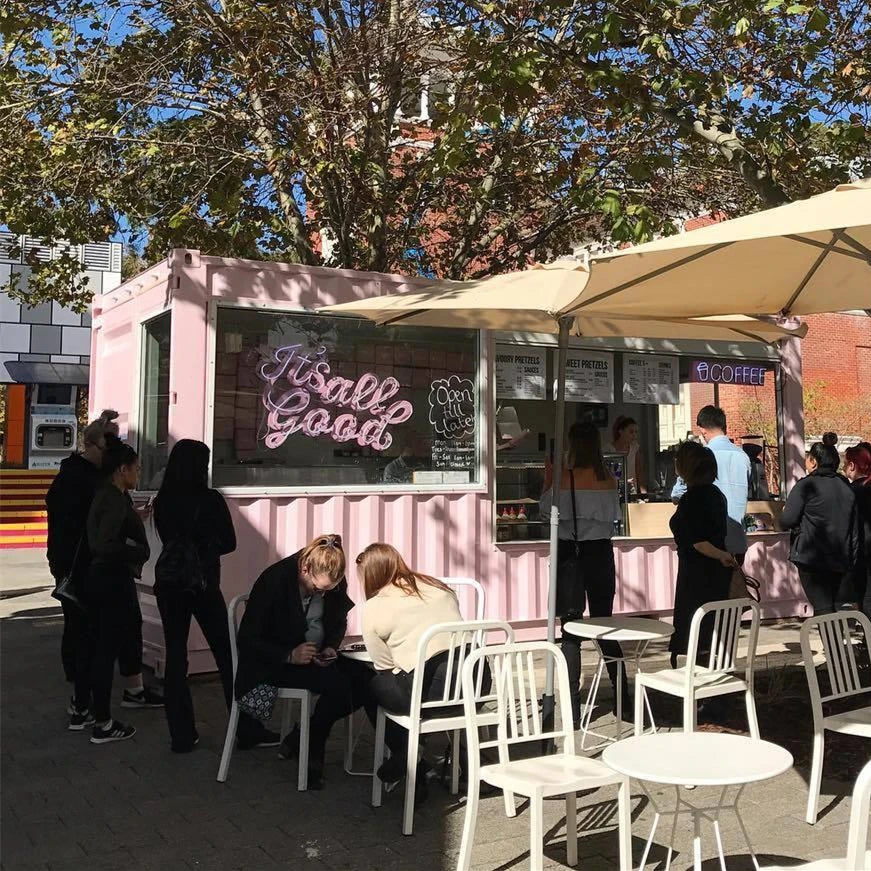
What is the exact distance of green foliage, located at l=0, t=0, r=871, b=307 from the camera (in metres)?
Result: 7.88

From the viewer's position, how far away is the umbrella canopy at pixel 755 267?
3455mm

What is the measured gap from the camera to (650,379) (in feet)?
29.9

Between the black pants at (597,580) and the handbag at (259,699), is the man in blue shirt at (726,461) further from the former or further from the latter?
the handbag at (259,699)

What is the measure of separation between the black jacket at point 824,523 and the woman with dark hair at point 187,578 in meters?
3.97

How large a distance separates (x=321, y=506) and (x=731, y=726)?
3498mm

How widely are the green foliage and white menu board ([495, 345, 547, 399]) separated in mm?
1400

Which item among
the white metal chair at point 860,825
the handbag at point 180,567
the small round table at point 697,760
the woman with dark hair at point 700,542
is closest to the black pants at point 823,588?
the woman with dark hair at point 700,542

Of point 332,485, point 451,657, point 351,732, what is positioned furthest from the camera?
point 332,485

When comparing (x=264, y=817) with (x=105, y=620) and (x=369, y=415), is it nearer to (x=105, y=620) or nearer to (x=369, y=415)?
(x=105, y=620)

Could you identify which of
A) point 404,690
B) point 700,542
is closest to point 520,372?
point 700,542

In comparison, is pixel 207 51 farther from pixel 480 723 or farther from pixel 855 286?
pixel 480 723

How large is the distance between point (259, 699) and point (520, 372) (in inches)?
179

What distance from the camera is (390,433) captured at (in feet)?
26.1

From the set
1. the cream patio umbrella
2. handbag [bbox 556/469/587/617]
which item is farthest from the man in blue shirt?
handbag [bbox 556/469/587/617]
